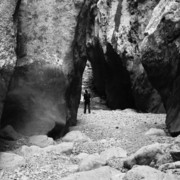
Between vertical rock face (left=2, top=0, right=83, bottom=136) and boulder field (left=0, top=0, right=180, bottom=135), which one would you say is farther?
vertical rock face (left=2, top=0, right=83, bottom=136)

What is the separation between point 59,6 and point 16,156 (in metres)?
6.31

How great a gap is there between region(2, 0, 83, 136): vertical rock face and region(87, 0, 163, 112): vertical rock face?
9.18 metres

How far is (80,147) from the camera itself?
9.72 meters

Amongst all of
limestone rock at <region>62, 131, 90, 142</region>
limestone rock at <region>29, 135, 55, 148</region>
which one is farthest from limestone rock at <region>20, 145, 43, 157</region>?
limestone rock at <region>62, 131, 90, 142</region>

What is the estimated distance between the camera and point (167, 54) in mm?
11914

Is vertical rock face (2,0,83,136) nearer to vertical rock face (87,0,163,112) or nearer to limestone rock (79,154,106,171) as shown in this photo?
limestone rock (79,154,106,171)

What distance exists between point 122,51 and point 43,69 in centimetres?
1223

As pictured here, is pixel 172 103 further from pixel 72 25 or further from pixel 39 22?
pixel 39 22

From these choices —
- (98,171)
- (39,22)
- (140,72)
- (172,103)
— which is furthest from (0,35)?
A: (140,72)

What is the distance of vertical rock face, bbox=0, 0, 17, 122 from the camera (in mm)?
8867

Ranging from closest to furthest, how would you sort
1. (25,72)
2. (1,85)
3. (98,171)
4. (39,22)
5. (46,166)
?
(98,171), (46,166), (1,85), (25,72), (39,22)

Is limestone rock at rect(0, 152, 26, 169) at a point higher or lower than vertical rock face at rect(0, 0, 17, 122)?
lower

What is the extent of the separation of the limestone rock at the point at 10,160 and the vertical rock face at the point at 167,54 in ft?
17.5

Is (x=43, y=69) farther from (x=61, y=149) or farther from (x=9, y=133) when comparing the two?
(x=61, y=149)
